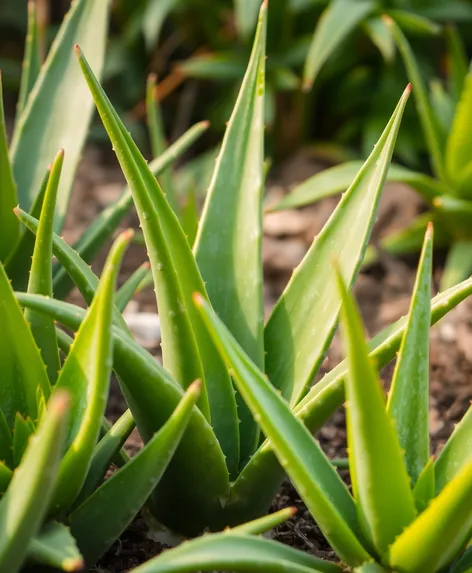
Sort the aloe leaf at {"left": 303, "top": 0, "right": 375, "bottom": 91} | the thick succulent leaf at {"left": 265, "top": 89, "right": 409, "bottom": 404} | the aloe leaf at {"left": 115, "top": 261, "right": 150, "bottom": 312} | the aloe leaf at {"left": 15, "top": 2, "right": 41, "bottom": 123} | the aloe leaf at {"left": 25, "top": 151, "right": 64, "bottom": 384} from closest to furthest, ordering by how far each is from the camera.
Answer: the aloe leaf at {"left": 25, "top": 151, "right": 64, "bottom": 384}, the thick succulent leaf at {"left": 265, "top": 89, "right": 409, "bottom": 404}, the aloe leaf at {"left": 115, "top": 261, "right": 150, "bottom": 312}, the aloe leaf at {"left": 15, "top": 2, "right": 41, "bottom": 123}, the aloe leaf at {"left": 303, "top": 0, "right": 375, "bottom": 91}

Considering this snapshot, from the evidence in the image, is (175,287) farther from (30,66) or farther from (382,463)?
(30,66)

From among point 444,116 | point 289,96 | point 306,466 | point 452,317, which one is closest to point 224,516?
point 306,466

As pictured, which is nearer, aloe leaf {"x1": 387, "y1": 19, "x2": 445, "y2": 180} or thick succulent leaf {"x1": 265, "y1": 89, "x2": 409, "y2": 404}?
thick succulent leaf {"x1": 265, "y1": 89, "x2": 409, "y2": 404}

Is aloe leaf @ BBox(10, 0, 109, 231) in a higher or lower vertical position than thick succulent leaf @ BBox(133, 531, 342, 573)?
higher

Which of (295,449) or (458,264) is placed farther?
(458,264)

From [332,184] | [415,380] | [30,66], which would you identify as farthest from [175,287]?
[332,184]

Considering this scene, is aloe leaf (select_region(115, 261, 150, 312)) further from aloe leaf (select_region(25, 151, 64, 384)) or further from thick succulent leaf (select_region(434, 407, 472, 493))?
thick succulent leaf (select_region(434, 407, 472, 493))

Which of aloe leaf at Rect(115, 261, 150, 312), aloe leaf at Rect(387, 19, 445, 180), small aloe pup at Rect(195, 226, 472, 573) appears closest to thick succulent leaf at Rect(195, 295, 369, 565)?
small aloe pup at Rect(195, 226, 472, 573)

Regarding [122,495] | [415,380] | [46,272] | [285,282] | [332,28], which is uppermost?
[332,28]
